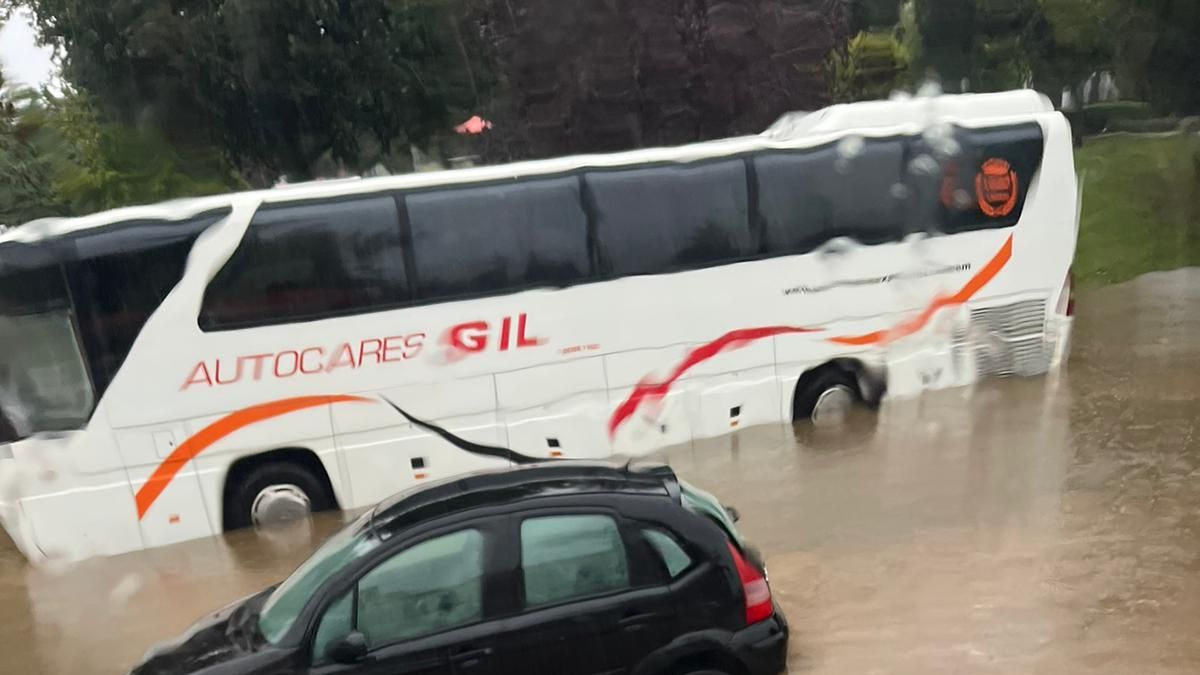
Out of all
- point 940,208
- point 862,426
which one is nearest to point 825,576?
point 862,426

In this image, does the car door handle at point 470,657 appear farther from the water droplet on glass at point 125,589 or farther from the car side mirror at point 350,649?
the water droplet on glass at point 125,589

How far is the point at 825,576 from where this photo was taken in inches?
235

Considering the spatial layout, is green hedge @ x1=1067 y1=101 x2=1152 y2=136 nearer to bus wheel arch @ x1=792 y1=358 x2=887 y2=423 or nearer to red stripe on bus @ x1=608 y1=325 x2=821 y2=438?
bus wheel arch @ x1=792 y1=358 x2=887 y2=423

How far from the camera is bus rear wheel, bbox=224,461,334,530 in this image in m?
7.47

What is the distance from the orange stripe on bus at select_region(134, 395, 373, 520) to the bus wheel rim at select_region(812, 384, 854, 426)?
5021 millimetres

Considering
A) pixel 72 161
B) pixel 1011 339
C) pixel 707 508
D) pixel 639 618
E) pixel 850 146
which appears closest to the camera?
pixel 639 618

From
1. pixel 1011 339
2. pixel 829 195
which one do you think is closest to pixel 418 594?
pixel 829 195

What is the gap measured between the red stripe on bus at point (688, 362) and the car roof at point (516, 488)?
11.5 ft

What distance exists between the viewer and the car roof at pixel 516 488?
13.1 feet

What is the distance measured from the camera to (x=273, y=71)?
14.7 m

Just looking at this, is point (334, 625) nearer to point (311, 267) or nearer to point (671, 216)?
point (311, 267)

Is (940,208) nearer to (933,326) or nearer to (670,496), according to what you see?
(933,326)

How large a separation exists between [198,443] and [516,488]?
431cm

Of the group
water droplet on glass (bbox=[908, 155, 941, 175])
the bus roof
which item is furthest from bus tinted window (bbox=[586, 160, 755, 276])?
water droplet on glass (bbox=[908, 155, 941, 175])
